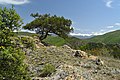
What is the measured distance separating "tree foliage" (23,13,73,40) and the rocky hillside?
51.7 ft

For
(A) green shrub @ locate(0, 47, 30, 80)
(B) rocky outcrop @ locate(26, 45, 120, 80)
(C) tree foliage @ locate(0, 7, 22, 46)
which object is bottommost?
(B) rocky outcrop @ locate(26, 45, 120, 80)

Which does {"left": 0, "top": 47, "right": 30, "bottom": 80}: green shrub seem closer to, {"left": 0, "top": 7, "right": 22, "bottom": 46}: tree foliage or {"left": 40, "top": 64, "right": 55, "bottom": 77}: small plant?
{"left": 0, "top": 7, "right": 22, "bottom": 46}: tree foliage

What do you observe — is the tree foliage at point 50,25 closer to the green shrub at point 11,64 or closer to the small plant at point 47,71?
the small plant at point 47,71

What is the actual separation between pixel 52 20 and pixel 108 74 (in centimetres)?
3310

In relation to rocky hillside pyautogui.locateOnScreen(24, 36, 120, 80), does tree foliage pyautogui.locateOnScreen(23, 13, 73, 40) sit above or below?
above

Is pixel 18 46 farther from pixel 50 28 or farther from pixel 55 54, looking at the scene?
pixel 50 28

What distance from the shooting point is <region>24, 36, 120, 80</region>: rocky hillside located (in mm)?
34756

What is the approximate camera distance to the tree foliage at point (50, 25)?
70.2 meters

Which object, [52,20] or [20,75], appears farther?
[52,20]

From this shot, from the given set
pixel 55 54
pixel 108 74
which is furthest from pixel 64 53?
pixel 108 74

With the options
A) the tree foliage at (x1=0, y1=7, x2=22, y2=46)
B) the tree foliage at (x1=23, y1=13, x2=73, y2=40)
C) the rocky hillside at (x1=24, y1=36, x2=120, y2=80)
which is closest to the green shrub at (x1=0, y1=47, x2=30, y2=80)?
the tree foliage at (x1=0, y1=7, x2=22, y2=46)

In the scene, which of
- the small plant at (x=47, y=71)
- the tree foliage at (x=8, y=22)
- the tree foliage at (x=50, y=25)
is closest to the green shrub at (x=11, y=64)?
the tree foliage at (x=8, y=22)

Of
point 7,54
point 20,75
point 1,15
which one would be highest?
point 1,15

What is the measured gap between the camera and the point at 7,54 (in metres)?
21.3
